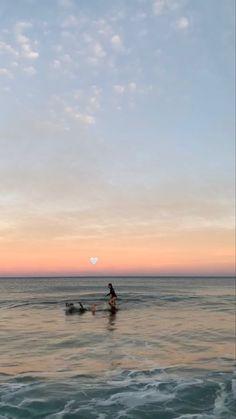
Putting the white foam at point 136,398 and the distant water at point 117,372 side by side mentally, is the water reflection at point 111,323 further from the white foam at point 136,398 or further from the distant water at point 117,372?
the white foam at point 136,398

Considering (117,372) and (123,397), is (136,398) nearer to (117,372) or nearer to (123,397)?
(123,397)

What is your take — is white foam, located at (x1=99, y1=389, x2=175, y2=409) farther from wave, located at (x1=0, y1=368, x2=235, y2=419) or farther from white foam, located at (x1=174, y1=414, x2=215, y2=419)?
white foam, located at (x1=174, y1=414, x2=215, y2=419)

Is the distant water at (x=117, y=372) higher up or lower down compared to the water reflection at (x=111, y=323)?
higher up

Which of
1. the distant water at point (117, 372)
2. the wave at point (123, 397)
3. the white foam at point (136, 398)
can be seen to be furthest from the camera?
the white foam at point (136, 398)

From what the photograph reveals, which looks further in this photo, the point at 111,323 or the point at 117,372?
the point at 111,323

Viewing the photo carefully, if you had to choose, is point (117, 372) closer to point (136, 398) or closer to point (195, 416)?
point (136, 398)

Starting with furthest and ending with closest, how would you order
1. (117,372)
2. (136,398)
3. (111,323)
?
(111,323) < (117,372) < (136,398)

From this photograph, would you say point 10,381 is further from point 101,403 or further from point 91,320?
point 91,320

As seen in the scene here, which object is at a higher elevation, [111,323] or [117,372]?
[117,372]

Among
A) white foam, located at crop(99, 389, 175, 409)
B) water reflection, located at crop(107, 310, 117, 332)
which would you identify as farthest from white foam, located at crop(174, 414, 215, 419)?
water reflection, located at crop(107, 310, 117, 332)

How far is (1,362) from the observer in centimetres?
1557

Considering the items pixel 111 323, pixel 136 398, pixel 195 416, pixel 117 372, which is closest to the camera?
pixel 195 416

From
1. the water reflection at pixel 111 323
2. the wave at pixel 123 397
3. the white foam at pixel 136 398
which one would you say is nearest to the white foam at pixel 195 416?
the wave at pixel 123 397

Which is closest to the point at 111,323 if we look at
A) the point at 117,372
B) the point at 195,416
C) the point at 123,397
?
the point at 117,372
